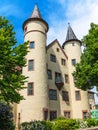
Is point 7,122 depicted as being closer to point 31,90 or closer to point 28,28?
point 31,90

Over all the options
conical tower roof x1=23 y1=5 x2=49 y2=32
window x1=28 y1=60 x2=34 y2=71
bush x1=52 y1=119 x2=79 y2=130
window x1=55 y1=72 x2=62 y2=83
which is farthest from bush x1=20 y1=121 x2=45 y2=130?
conical tower roof x1=23 y1=5 x2=49 y2=32

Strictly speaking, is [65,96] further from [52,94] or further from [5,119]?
[5,119]

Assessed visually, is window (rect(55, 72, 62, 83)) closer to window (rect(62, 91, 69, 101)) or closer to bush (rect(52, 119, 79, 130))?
window (rect(62, 91, 69, 101))

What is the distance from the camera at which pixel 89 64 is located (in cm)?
2686

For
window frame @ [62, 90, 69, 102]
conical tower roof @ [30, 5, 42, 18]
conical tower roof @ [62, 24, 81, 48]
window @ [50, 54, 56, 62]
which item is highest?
conical tower roof @ [30, 5, 42, 18]

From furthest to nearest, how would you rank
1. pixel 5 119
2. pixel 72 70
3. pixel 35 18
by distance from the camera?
1. pixel 72 70
2. pixel 35 18
3. pixel 5 119

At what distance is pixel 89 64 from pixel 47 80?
10.8 meters

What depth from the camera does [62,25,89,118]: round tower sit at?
38.3 m

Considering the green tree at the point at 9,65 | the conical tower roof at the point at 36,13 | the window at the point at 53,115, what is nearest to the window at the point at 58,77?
the window at the point at 53,115

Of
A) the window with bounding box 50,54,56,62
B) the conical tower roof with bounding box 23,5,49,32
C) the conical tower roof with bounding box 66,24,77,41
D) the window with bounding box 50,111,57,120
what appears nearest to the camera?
the window with bounding box 50,111,57,120

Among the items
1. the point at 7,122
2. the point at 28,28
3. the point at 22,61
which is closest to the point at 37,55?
the point at 28,28

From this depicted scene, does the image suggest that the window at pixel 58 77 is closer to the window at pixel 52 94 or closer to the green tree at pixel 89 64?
the window at pixel 52 94

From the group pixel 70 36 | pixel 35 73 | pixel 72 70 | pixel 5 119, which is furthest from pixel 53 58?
pixel 5 119

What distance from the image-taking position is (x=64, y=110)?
3716 centimetres
